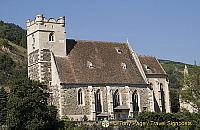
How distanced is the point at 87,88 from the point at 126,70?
30.7 feet

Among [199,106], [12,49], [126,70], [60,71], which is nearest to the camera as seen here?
[199,106]

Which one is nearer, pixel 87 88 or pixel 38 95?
pixel 38 95

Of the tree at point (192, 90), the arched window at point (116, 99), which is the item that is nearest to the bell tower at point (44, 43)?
the arched window at point (116, 99)

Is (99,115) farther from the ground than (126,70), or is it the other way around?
(126,70)

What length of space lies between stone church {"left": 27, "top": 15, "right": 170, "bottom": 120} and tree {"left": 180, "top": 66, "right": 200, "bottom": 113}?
14013mm

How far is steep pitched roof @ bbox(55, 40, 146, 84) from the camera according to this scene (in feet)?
254

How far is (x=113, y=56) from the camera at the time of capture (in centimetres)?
8450

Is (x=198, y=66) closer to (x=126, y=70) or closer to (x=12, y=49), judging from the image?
(x=126, y=70)

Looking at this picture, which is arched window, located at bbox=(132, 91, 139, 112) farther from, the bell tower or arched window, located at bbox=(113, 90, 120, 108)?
the bell tower

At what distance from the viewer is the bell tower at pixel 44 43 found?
77.5 meters

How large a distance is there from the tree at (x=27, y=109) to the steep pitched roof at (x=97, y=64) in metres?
9.98

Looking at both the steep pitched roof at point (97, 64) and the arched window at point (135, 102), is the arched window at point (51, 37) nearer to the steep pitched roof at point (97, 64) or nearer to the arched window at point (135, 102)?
the steep pitched roof at point (97, 64)

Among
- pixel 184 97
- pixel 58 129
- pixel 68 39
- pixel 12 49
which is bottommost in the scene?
pixel 58 129

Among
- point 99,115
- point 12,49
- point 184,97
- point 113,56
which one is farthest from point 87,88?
point 12,49
